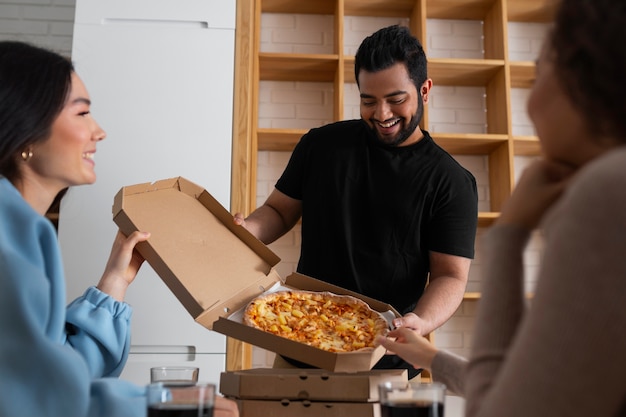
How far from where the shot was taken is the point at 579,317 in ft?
1.92

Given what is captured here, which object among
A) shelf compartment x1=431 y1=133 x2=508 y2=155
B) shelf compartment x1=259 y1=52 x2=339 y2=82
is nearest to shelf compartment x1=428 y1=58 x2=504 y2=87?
shelf compartment x1=431 y1=133 x2=508 y2=155

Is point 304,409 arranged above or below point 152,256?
below

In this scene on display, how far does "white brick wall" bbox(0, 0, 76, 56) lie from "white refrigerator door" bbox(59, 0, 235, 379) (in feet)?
0.54

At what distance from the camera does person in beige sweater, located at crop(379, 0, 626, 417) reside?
58 cm

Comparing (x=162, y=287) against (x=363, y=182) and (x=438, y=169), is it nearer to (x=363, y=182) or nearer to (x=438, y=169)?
(x=363, y=182)

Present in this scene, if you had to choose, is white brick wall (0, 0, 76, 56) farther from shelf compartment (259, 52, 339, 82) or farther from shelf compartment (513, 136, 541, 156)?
shelf compartment (513, 136, 541, 156)

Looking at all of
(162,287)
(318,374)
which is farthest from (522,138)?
(318,374)

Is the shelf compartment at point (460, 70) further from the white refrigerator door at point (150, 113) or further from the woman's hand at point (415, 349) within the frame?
the woman's hand at point (415, 349)

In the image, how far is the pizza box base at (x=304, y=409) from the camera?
1.28 metres

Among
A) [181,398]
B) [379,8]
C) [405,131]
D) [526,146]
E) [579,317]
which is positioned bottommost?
[181,398]

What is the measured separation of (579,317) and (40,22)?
9.87 ft

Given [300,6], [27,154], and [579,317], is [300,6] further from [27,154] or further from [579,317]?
[579,317]

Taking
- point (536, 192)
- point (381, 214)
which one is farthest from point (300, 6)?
Result: point (536, 192)

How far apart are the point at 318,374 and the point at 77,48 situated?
2065 millimetres
